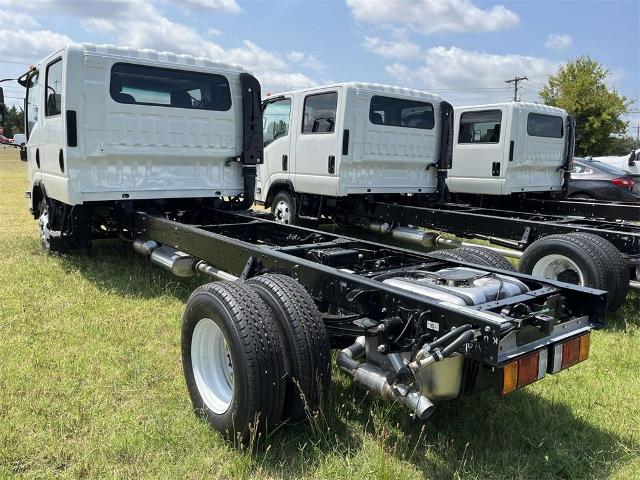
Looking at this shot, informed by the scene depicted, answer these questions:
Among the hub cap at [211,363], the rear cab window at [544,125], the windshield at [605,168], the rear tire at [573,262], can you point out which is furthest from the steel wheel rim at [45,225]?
the windshield at [605,168]

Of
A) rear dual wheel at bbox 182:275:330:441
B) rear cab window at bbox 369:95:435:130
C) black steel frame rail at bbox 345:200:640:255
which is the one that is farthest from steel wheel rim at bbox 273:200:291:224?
rear dual wheel at bbox 182:275:330:441

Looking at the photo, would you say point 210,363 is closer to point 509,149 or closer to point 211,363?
point 211,363

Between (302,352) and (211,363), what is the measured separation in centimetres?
72

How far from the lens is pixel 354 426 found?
3004 millimetres

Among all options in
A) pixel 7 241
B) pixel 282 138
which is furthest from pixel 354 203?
pixel 7 241

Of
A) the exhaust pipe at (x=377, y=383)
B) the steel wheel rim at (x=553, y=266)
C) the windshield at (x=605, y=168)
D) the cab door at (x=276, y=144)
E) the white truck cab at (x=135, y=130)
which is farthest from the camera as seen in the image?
the windshield at (x=605, y=168)

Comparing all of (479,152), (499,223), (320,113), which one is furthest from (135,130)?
(479,152)

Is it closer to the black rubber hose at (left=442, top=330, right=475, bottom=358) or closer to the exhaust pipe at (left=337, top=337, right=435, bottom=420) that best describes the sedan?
the exhaust pipe at (left=337, top=337, right=435, bottom=420)

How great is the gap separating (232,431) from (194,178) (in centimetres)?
397

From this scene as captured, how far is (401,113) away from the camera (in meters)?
8.13

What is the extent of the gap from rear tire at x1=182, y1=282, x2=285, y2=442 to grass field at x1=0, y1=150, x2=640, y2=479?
14cm

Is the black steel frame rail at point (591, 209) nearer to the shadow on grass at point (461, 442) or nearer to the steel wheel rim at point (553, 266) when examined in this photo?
the steel wheel rim at point (553, 266)

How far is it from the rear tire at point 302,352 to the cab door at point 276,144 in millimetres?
6012

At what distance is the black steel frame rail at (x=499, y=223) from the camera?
17.3ft
